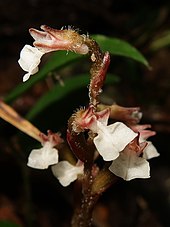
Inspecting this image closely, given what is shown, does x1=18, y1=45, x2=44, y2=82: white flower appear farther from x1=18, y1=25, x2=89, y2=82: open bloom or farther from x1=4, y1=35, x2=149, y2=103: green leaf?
x1=4, y1=35, x2=149, y2=103: green leaf

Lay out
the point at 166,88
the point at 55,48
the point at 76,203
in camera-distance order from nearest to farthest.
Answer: the point at 55,48, the point at 76,203, the point at 166,88

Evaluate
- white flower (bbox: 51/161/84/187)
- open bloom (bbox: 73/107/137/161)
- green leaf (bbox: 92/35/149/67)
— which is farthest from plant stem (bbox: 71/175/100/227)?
green leaf (bbox: 92/35/149/67)

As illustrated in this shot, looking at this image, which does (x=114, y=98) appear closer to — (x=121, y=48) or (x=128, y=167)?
(x=121, y=48)

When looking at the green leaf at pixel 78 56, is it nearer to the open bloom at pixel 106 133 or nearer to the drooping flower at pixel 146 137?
the drooping flower at pixel 146 137

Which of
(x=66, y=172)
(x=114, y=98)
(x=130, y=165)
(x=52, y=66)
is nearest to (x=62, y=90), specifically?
(x=52, y=66)

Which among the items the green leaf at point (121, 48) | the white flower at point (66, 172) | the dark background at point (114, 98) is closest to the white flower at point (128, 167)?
the white flower at point (66, 172)

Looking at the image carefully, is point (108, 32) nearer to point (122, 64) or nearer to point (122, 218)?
point (122, 64)

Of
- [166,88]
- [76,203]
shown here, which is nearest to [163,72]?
[166,88]
